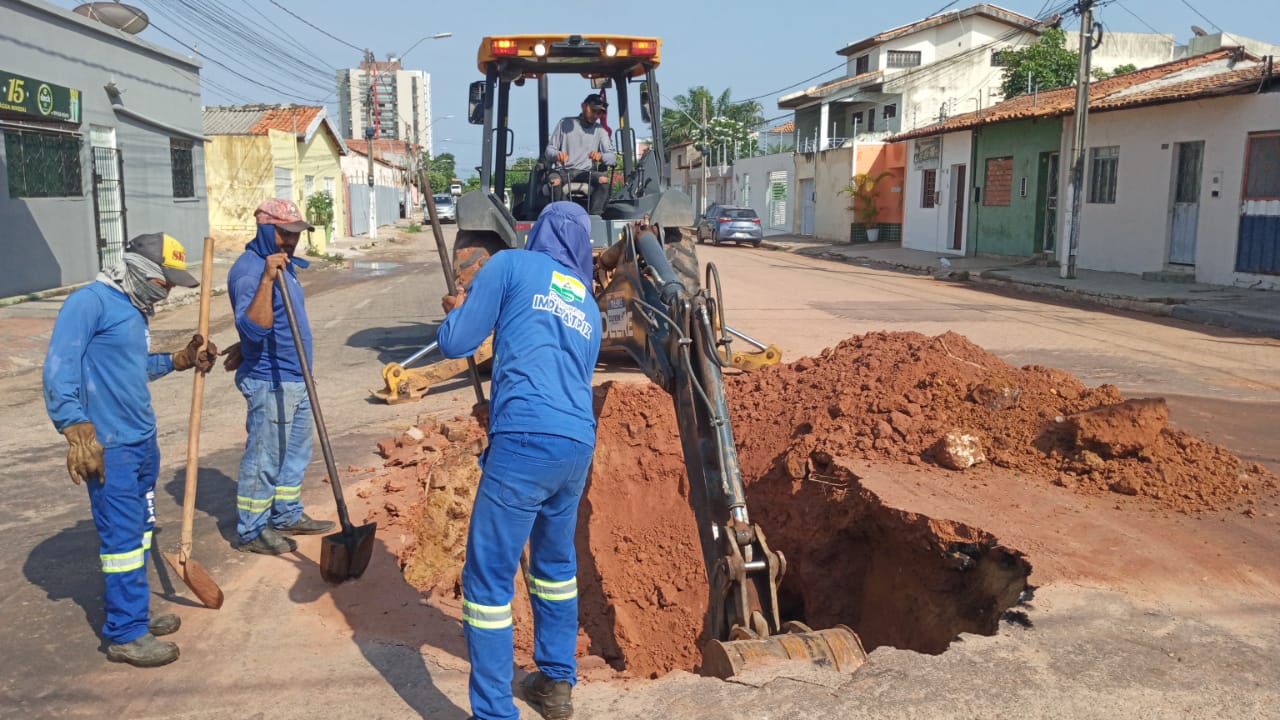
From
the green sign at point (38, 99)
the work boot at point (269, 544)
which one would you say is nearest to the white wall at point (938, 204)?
the green sign at point (38, 99)

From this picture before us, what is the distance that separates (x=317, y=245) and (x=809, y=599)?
26520 millimetres

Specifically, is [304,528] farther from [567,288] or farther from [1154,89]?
[1154,89]

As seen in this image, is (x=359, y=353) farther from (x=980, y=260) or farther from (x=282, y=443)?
(x=980, y=260)

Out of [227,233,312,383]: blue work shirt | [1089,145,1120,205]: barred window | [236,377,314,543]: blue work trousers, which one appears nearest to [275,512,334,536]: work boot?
[236,377,314,543]: blue work trousers

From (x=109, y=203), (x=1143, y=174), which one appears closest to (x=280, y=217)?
(x=109, y=203)

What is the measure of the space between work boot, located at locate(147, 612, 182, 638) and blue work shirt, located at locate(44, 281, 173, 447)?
82 cm

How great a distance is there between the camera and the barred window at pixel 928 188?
2916 cm

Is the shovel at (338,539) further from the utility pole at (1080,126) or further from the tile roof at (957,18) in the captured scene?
the tile roof at (957,18)

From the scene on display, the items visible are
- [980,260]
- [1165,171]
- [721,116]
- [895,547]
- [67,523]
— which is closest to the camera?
[895,547]

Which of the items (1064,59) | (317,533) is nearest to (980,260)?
(1064,59)

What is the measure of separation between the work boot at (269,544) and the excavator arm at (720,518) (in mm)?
2431

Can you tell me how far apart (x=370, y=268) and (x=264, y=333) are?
68.8ft

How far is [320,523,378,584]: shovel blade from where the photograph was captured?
16.1ft

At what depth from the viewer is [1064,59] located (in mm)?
31344
